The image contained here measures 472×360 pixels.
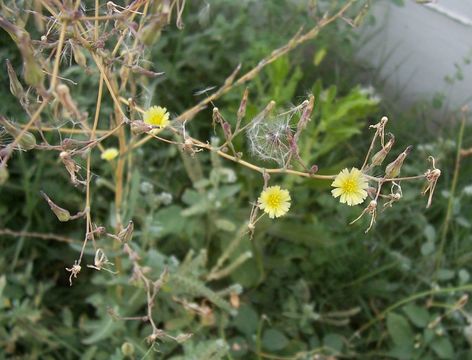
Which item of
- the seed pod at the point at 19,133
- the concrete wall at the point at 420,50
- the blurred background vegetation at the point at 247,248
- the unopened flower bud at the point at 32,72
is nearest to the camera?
the unopened flower bud at the point at 32,72

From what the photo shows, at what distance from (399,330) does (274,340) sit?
0.26 meters

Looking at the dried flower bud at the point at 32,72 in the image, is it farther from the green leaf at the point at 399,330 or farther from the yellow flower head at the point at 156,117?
the green leaf at the point at 399,330

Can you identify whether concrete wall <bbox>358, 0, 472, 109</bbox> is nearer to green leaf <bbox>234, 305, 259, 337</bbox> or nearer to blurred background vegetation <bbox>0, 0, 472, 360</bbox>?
blurred background vegetation <bbox>0, 0, 472, 360</bbox>

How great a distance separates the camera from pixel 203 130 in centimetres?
169

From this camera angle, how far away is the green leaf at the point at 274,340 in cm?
136

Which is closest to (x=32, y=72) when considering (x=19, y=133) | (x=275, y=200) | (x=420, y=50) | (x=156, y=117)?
(x=19, y=133)

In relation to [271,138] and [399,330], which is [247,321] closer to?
[399,330]

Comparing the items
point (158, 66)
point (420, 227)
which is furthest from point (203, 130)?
point (420, 227)

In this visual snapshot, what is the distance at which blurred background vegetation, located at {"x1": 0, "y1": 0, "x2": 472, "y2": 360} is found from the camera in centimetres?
131


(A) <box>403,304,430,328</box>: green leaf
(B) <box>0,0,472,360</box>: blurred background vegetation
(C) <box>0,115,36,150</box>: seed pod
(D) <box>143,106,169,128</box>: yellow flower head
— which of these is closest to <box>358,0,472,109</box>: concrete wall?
(B) <box>0,0,472,360</box>: blurred background vegetation

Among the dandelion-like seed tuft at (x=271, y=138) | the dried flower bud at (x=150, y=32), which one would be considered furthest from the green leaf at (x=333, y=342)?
the dried flower bud at (x=150, y=32)

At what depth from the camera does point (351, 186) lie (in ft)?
2.68

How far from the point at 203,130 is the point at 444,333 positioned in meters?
0.75

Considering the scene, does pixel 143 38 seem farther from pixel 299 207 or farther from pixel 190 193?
pixel 299 207
